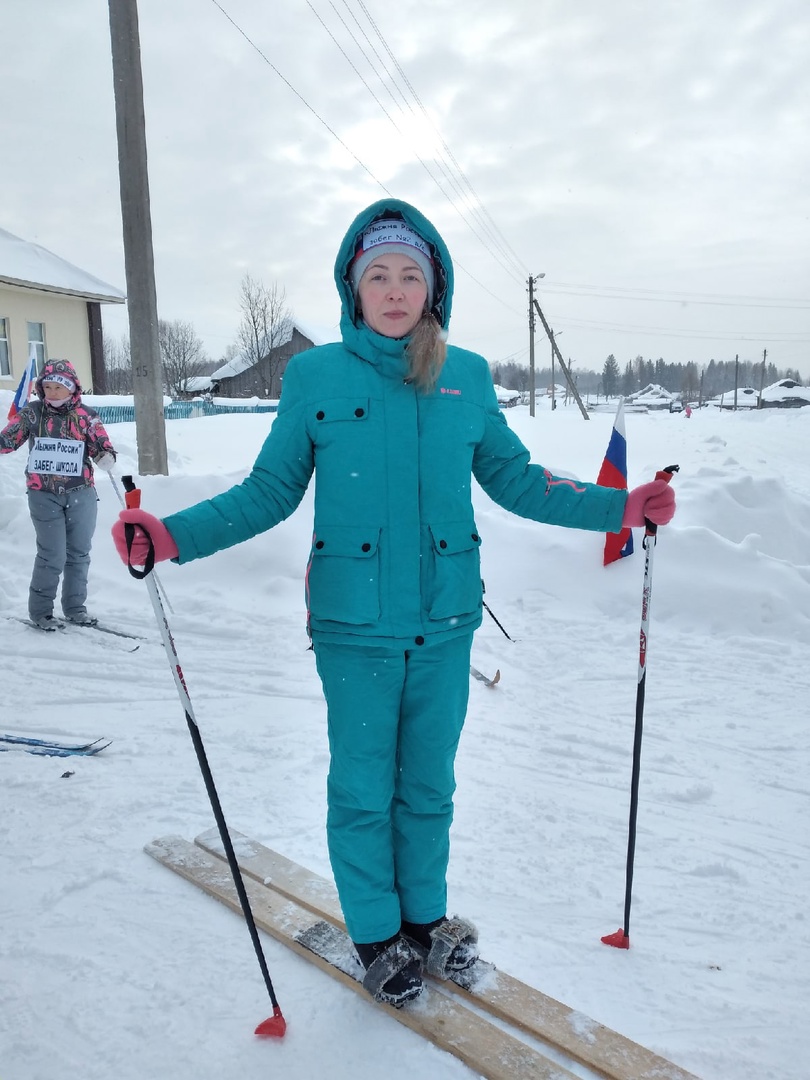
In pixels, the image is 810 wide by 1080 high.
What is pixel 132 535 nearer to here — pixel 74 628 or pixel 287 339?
pixel 74 628

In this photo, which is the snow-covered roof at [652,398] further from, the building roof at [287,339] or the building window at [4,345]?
the building window at [4,345]

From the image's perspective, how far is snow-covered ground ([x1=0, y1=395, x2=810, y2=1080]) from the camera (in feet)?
6.26

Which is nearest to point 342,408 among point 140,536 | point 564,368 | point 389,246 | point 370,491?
point 370,491

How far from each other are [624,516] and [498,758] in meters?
1.83

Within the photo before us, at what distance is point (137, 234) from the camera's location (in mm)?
7516

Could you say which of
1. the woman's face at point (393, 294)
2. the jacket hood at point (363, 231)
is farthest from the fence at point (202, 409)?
the woman's face at point (393, 294)

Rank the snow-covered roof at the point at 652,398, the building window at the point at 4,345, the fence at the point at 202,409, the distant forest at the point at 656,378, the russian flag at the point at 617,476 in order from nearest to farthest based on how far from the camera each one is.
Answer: the russian flag at the point at 617,476 → the building window at the point at 4,345 → the fence at the point at 202,409 → the snow-covered roof at the point at 652,398 → the distant forest at the point at 656,378

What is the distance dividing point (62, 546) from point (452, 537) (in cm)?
437

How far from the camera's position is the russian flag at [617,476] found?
232 inches

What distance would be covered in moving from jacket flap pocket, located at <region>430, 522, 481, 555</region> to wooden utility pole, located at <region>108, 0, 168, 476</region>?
21.6ft

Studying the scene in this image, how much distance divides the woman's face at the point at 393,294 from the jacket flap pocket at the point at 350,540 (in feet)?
1.81

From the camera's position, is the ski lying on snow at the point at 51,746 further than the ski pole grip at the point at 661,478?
Yes

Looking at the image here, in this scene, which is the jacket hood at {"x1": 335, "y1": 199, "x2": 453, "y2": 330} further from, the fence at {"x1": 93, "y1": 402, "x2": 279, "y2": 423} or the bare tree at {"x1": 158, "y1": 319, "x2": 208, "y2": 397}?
the bare tree at {"x1": 158, "y1": 319, "x2": 208, "y2": 397}

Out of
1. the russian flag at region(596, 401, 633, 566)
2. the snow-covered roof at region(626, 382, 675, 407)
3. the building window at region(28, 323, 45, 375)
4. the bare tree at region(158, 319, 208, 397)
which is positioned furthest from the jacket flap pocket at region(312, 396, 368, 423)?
the snow-covered roof at region(626, 382, 675, 407)
